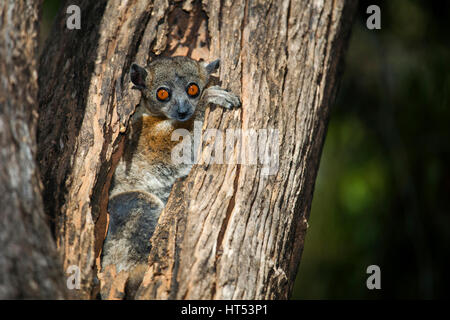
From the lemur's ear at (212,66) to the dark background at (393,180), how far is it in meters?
3.40

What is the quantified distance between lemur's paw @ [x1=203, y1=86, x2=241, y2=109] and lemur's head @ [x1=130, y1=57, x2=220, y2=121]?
1.65ft

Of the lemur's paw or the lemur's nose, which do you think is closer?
the lemur's paw

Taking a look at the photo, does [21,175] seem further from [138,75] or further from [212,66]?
[212,66]

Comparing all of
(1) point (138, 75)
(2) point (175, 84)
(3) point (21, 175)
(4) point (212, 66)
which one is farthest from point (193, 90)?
(3) point (21, 175)

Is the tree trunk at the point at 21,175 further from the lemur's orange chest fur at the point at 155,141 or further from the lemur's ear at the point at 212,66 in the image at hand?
the lemur's orange chest fur at the point at 155,141

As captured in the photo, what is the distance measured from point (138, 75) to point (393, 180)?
15.3 feet

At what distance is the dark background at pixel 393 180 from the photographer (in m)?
6.92

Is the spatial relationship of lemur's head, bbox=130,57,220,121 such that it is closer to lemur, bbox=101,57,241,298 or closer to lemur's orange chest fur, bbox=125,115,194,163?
lemur, bbox=101,57,241,298

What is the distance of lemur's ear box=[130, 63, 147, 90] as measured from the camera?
3.99 meters

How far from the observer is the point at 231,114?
11.4 ft

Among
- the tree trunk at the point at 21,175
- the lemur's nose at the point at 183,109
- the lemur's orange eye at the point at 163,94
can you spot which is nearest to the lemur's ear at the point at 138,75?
the lemur's orange eye at the point at 163,94

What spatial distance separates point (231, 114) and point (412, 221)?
454 cm

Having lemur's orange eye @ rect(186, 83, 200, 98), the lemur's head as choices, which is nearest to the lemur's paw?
the lemur's head
